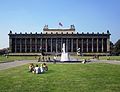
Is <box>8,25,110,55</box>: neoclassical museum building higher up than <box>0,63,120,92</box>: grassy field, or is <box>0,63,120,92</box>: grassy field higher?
<box>8,25,110,55</box>: neoclassical museum building

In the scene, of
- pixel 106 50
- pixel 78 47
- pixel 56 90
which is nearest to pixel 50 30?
pixel 78 47

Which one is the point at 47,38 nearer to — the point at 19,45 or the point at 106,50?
the point at 19,45

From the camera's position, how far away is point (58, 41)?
189m

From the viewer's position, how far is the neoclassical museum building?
612 feet

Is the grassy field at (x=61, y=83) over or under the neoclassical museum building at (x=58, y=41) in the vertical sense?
under

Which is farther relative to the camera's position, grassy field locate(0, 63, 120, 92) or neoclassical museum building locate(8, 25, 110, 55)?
neoclassical museum building locate(8, 25, 110, 55)

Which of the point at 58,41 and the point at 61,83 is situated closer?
the point at 61,83

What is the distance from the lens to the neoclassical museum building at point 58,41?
18650 cm

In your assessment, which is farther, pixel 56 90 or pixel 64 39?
pixel 64 39

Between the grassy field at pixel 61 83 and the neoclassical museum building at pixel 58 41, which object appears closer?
the grassy field at pixel 61 83

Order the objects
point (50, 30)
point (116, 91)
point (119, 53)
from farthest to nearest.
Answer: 1. point (50, 30)
2. point (119, 53)
3. point (116, 91)

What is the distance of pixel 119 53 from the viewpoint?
590 feet

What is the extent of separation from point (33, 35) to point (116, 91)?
173 metres

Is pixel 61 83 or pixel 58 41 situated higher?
pixel 58 41
